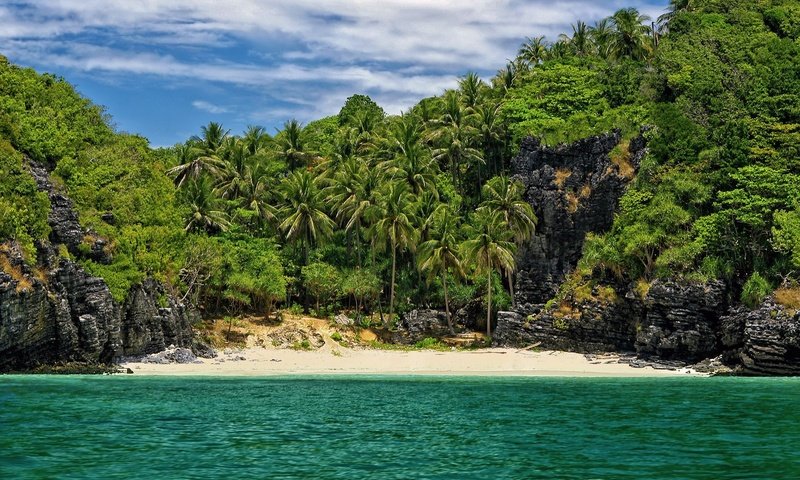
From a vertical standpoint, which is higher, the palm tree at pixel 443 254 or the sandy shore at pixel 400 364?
the palm tree at pixel 443 254

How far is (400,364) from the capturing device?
54.2 metres

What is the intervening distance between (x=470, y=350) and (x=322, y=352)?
11468mm

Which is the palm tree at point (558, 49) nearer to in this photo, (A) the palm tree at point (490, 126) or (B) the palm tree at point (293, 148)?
(A) the palm tree at point (490, 126)

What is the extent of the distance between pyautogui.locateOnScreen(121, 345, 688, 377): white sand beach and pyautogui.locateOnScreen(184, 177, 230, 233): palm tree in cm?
1261

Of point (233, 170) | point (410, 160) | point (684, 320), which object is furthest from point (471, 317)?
point (233, 170)

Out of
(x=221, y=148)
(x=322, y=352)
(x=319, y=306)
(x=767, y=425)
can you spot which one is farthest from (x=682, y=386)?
(x=221, y=148)

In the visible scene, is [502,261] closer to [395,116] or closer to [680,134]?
[680,134]

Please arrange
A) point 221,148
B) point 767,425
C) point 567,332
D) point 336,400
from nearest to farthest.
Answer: point 767,425
point 336,400
point 567,332
point 221,148

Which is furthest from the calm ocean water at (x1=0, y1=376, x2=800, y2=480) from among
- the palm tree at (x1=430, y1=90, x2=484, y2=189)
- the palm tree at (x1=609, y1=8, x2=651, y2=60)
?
the palm tree at (x1=609, y1=8, x2=651, y2=60)

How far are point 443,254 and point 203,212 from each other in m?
20.9

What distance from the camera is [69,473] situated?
1695 centimetres

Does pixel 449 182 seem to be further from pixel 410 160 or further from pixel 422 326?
pixel 422 326

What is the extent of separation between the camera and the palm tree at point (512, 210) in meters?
61.6

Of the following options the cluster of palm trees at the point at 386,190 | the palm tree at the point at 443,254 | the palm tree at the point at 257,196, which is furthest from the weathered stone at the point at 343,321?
the palm tree at the point at 257,196
